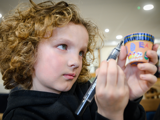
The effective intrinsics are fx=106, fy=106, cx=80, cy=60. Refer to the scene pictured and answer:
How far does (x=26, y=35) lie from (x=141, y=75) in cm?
61

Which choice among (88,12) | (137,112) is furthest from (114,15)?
(137,112)

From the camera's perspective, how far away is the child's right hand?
1.26ft

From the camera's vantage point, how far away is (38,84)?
0.59 m

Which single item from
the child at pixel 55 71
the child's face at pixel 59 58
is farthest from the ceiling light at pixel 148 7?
the child's face at pixel 59 58

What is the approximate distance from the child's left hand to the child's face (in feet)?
0.79

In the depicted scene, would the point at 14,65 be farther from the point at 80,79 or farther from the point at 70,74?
the point at 80,79

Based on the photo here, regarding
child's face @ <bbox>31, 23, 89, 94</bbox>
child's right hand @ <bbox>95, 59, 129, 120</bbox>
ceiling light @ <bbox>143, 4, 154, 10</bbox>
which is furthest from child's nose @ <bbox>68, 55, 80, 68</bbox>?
ceiling light @ <bbox>143, 4, 154, 10</bbox>

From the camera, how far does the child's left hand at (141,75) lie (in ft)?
1.45

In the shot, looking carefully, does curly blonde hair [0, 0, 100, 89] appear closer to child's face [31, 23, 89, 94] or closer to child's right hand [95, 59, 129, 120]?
child's face [31, 23, 89, 94]

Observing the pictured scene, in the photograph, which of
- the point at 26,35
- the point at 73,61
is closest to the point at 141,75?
the point at 73,61

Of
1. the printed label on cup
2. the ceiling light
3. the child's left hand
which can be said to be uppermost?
the ceiling light

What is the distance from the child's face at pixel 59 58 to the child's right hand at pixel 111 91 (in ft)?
0.56

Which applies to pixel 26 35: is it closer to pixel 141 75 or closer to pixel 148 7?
pixel 141 75

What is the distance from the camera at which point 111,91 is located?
380 millimetres
